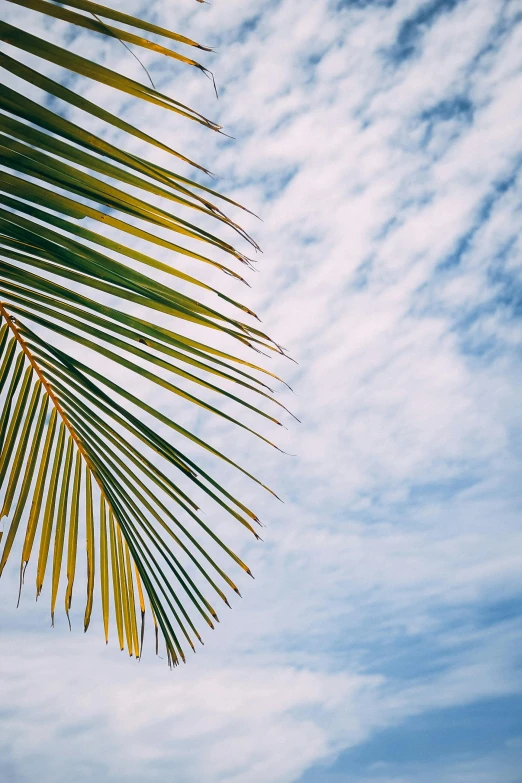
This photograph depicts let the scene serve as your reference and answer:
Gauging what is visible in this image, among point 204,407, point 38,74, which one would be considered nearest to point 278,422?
point 204,407

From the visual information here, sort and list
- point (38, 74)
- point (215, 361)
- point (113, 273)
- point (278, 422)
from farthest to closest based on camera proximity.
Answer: point (278, 422) < point (215, 361) < point (113, 273) < point (38, 74)

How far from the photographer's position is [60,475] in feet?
6.60

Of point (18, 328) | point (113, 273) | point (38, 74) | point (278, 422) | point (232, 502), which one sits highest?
point (18, 328)

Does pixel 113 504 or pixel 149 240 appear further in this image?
pixel 113 504

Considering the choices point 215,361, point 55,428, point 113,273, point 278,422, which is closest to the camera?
point 113,273

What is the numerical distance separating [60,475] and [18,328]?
1.91ft

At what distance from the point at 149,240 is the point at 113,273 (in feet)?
0.35

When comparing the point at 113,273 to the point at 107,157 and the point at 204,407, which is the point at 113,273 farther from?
the point at 204,407

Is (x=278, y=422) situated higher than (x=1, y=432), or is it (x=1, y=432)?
(x=1, y=432)

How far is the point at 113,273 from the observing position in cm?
122

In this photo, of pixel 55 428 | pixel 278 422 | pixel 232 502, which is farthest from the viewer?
pixel 55 428

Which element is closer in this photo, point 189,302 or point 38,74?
point 38,74

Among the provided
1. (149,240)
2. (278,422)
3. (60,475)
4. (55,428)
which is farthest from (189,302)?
(60,475)

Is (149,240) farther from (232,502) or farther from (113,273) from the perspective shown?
(232,502)
